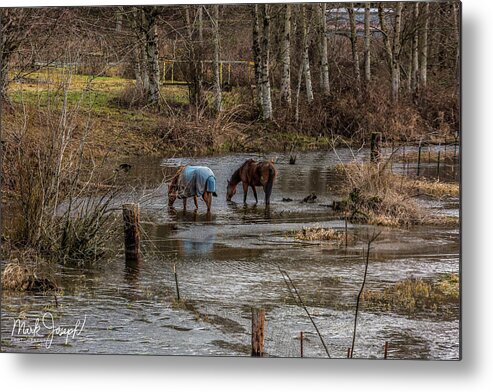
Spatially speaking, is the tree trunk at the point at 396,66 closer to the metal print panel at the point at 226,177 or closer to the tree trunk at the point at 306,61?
the metal print panel at the point at 226,177

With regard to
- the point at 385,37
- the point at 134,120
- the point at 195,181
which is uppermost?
the point at 385,37

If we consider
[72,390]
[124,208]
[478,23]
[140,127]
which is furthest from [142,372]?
[478,23]

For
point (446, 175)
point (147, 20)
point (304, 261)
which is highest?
point (147, 20)

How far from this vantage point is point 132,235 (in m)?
7.34

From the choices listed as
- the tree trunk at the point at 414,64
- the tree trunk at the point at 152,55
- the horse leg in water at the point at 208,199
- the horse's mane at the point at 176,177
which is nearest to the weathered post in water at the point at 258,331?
the horse leg in water at the point at 208,199

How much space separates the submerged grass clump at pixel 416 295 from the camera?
683 centimetres

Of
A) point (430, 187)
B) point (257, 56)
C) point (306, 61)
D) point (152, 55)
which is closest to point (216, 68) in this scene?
point (257, 56)

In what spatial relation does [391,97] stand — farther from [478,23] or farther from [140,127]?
[140,127]

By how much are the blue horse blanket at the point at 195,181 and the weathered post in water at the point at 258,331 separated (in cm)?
86

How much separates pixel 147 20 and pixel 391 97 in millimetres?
1617

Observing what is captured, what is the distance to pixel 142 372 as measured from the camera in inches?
275

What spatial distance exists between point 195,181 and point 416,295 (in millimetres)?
1544

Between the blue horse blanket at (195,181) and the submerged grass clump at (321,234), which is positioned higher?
the blue horse blanket at (195,181)

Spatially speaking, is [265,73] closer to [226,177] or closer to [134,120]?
[226,177]
